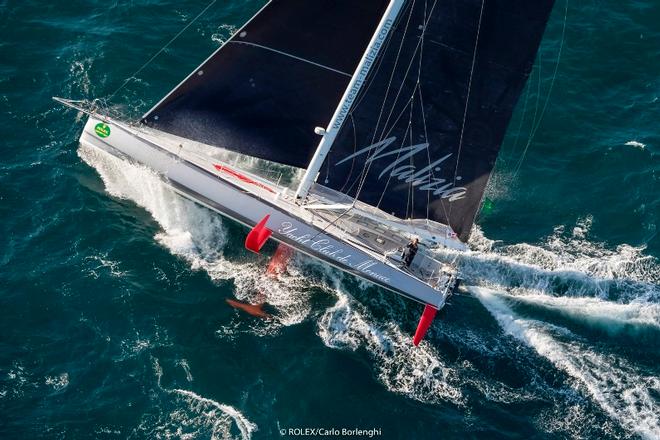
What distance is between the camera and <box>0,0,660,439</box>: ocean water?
31406 mm

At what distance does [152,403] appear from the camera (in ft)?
101

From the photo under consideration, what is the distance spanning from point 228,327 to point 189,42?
16558 millimetres

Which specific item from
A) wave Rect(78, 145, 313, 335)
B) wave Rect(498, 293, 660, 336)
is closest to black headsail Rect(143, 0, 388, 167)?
wave Rect(78, 145, 313, 335)

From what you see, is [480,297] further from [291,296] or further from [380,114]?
[380,114]

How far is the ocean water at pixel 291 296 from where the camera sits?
31.4 m

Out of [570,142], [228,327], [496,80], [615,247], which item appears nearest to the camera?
[496,80]

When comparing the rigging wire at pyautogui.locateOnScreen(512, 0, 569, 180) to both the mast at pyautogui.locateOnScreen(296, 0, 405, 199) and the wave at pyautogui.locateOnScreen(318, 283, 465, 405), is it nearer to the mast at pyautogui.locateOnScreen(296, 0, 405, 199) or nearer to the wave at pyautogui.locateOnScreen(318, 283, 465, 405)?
the wave at pyautogui.locateOnScreen(318, 283, 465, 405)

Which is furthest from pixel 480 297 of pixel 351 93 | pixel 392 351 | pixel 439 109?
pixel 351 93

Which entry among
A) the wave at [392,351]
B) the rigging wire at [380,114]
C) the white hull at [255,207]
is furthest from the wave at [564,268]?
the rigging wire at [380,114]

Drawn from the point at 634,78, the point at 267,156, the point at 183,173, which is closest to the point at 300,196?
the point at 267,156

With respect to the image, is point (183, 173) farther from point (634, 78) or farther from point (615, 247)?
point (634, 78)

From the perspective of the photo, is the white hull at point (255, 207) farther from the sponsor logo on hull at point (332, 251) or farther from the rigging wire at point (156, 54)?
the rigging wire at point (156, 54)

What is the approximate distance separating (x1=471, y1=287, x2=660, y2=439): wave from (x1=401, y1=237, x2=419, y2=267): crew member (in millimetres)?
3296

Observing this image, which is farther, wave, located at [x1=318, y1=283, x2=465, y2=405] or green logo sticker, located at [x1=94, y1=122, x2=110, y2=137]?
green logo sticker, located at [x1=94, y1=122, x2=110, y2=137]
